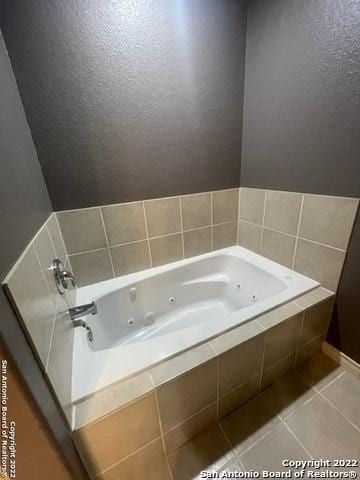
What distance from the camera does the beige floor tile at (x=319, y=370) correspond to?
1046 mm

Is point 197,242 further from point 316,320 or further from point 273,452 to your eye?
point 273,452

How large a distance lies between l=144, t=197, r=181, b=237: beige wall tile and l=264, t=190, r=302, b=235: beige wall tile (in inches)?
24.2

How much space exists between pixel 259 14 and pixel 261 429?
213cm

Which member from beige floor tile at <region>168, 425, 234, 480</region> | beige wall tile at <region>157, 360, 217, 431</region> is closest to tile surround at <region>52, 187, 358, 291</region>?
beige wall tile at <region>157, 360, 217, 431</region>

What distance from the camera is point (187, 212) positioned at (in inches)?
54.7

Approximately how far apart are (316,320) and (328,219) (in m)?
0.54

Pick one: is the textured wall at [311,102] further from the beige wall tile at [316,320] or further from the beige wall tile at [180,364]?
the beige wall tile at [180,364]

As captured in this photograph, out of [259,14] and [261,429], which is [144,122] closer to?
[259,14]

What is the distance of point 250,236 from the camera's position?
5.05 ft

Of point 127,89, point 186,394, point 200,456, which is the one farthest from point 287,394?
point 127,89

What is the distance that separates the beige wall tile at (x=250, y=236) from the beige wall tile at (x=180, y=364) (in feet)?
3.07

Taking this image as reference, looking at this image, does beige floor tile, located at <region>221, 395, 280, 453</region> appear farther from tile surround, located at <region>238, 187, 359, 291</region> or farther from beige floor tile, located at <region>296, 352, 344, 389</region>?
tile surround, located at <region>238, 187, 359, 291</region>

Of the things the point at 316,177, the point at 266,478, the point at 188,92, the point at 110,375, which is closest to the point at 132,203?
the point at 188,92

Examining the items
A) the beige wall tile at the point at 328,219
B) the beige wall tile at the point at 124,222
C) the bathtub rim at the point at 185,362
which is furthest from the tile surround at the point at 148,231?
the bathtub rim at the point at 185,362
